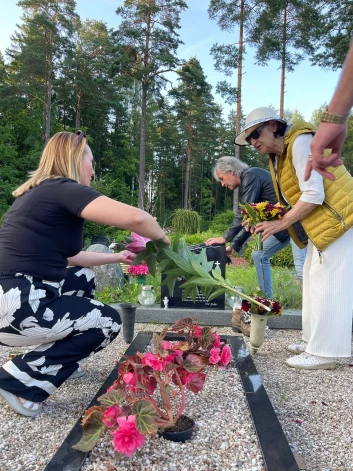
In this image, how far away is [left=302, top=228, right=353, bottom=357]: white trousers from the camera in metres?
2.76

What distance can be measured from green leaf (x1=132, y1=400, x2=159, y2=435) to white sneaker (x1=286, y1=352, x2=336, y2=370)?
5.70ft

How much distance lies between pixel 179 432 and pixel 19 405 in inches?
33.6

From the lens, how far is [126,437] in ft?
4.61

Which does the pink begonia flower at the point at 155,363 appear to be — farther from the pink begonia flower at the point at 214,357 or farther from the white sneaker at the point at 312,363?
the white sneaker at the point at 312,363

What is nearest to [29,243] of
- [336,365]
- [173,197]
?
[336,365]

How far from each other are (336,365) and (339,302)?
561 mm

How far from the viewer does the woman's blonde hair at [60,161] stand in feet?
6.84

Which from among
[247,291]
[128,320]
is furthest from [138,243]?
[247,291]

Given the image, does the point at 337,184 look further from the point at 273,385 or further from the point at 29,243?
the point at 29,243

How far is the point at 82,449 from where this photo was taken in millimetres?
1486

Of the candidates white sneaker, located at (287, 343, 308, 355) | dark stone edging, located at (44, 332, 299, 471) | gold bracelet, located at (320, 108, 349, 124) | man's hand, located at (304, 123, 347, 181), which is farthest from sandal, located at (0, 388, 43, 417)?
white sneaker, located at (287, 343, 308, 355)

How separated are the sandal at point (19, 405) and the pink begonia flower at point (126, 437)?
858mm

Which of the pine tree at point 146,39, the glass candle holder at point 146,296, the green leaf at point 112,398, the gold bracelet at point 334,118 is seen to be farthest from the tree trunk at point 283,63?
the green leaf at point 112,398

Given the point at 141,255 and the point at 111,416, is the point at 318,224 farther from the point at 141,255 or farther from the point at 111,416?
the point at 111,416
